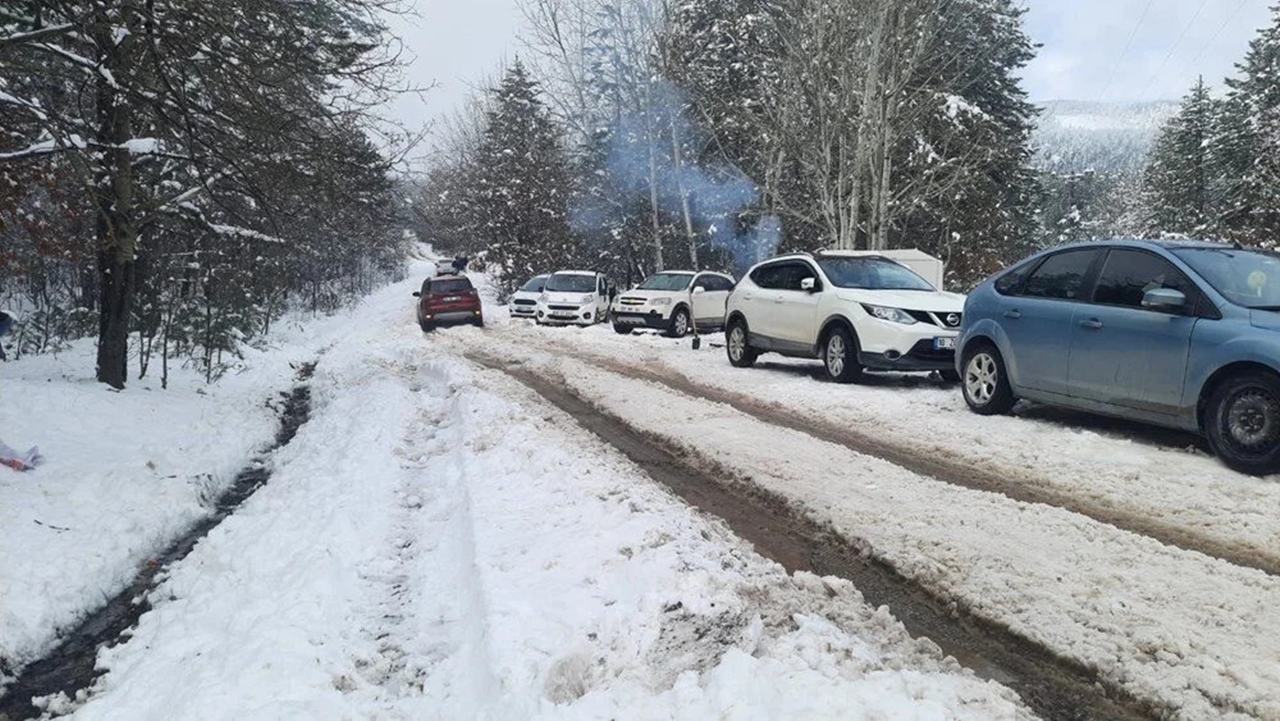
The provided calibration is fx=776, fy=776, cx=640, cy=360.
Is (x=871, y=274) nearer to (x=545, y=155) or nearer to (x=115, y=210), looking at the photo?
(x=115, y=210)

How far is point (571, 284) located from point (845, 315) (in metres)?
14.9

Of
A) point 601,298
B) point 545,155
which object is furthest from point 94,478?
point 545,155

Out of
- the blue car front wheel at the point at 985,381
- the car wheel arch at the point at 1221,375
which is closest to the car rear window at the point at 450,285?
the blue car front wheel at the point at 985,381

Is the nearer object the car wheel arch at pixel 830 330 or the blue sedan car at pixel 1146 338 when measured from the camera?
the blue sedan car at pixel 1146 338

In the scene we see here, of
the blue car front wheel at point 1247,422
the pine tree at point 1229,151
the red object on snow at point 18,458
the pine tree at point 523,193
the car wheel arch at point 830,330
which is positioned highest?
the pine tree at point 1229,151

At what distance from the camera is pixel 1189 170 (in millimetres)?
46094

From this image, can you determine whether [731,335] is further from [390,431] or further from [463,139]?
[463,139]

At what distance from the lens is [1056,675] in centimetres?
305

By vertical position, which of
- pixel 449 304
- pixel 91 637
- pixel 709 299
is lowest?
pixel 91 637

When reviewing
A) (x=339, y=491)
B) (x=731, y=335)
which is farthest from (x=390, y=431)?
(x=731, y=335)

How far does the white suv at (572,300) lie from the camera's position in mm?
23891

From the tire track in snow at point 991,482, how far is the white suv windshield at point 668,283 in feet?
36.2

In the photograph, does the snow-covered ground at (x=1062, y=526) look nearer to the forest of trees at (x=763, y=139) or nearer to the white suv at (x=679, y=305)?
the forest of trees at (x=763, y=139)

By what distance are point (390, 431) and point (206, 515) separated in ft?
7.91
